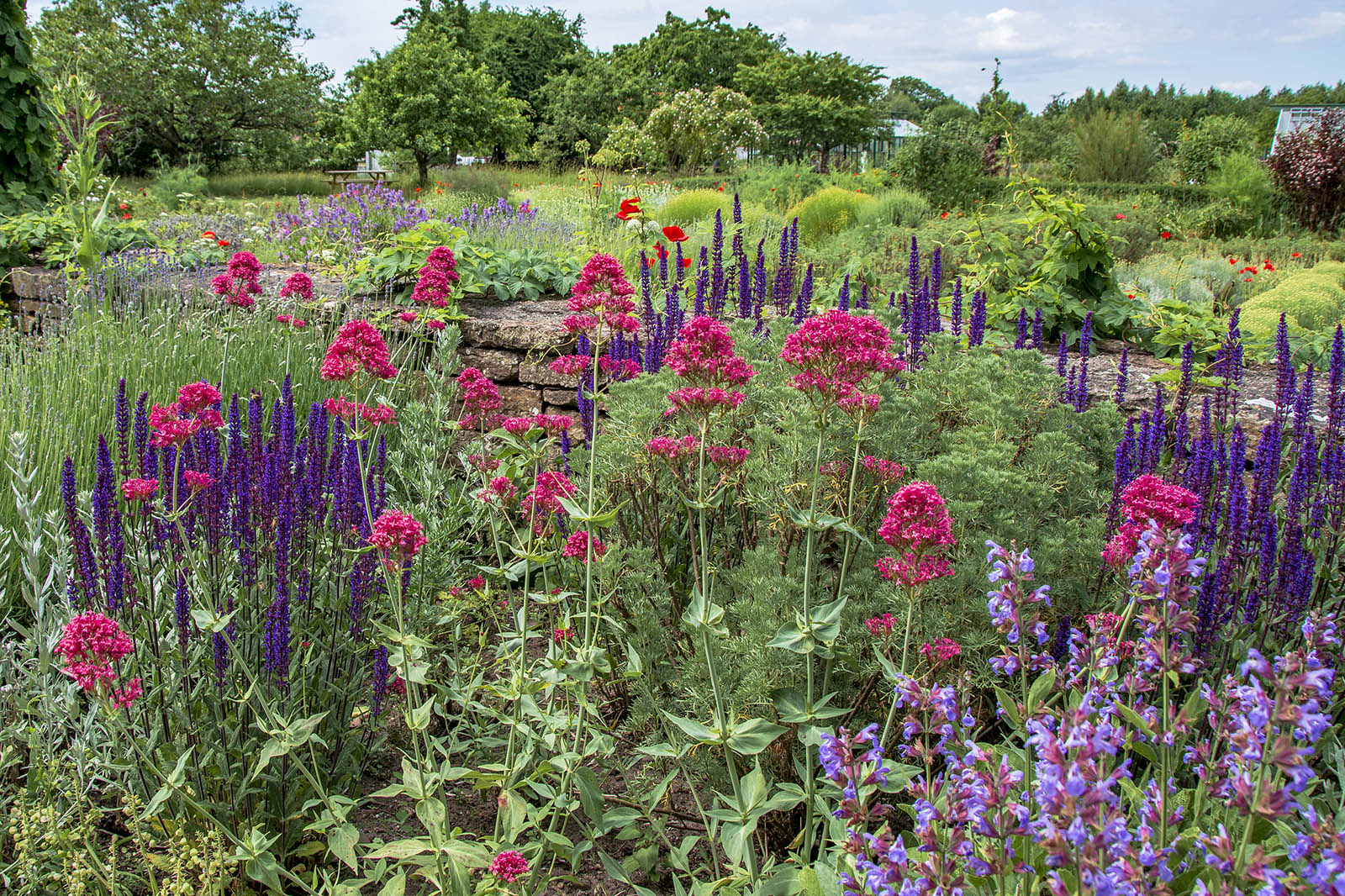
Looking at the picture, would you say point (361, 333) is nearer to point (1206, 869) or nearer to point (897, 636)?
point (897, 636)

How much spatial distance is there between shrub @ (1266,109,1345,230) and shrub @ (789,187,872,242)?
9656 mm

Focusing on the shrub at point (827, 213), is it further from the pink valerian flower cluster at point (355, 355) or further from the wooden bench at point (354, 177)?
the wooden bench at point (354, 177)

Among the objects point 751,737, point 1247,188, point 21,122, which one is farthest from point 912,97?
point 751,737

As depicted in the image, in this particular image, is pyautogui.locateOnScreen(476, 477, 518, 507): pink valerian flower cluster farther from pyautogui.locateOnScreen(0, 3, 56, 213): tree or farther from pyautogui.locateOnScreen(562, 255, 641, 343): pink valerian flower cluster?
pyautogui.locateOnScreen(0, 3, 56, 213): tree

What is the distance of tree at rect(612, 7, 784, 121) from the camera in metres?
46.2

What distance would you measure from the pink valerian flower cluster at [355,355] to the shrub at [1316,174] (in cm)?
1970

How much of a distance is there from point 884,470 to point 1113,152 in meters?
24.9

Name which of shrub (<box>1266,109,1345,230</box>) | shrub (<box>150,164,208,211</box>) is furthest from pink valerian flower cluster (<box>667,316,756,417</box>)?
shrub (<box>150,164,208,211</box>)

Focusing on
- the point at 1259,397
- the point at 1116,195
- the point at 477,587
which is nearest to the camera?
the point at 477,587

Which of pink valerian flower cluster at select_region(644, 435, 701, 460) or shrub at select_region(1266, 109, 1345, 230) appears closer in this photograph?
pink valerian flower cluster at select_region(644, 435, 701, 460)

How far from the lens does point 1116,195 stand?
19.5 metres

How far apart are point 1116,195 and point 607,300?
2091cm

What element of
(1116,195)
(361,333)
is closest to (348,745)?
(361,333)

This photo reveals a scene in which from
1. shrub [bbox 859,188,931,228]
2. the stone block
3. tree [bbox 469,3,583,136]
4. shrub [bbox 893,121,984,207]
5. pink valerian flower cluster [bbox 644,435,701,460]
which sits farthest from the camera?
tree [bbox 469,3,583,136]
